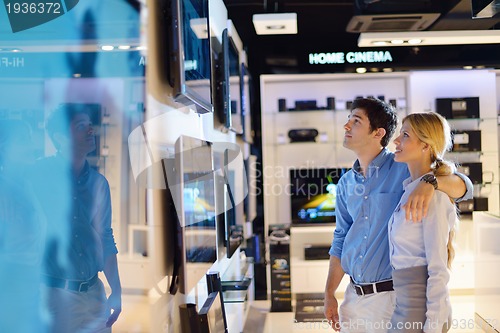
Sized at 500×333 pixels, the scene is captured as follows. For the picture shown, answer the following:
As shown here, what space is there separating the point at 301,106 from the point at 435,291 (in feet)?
16.6

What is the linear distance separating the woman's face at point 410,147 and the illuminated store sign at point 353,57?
432cm

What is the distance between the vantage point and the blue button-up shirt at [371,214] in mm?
2662

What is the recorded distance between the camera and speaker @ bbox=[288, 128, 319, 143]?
7016 millimetres

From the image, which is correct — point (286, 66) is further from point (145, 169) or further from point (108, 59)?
point (108, 59)

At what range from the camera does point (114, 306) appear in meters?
1.23

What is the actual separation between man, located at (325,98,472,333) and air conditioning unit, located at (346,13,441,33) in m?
1.92

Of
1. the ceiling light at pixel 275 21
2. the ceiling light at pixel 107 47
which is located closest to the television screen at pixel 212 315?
the ceiling light at pixel 107 47

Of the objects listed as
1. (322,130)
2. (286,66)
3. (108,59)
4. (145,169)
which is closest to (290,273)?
(322,130)

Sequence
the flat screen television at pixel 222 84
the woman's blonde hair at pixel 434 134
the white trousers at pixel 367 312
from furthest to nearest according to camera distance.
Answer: the flat screen television at pixel 222 84 < the white trousers at pixel 367 312 < the woman's blonde hair at pixel 434 134

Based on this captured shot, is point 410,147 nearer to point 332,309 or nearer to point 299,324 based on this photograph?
point 332,309

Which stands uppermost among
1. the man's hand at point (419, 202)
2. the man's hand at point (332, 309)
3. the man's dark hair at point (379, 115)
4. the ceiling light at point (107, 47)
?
the ceiling light at point (107, 47)

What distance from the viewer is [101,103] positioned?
3.86 feet

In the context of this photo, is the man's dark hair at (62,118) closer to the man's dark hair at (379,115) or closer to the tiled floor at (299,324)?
the man's dark hair at (379,115)

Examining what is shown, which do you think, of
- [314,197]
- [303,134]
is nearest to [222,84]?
[303,134]
